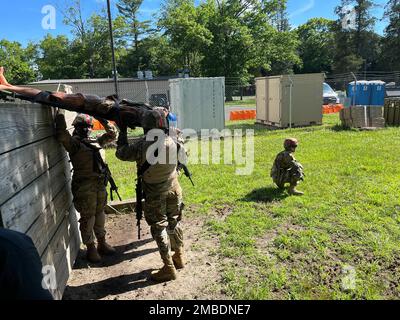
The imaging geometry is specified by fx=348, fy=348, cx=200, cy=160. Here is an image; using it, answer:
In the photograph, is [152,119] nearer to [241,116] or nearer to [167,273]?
[167,273]

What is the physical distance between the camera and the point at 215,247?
460 cm

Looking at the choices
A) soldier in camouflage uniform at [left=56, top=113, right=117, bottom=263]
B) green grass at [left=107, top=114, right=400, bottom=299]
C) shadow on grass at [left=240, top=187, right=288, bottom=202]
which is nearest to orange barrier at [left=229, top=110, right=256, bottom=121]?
green grass at [left=107, top=114, right=400, bottom=299]

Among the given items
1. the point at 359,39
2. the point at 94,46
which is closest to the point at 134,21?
the point at 94,46

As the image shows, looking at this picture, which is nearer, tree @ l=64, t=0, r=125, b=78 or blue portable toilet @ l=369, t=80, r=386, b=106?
blue portable toilet @ l=369, t=80, r=386, b=106

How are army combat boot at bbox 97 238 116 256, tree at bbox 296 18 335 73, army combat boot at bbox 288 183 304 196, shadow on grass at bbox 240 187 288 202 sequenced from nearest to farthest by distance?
army combat boot at bbox 97 238 116 256, shadow on grass at bbox 240 187 288 202, army combat boot at bbox 288 183 304 196, tree at bbox 296 18 335 73

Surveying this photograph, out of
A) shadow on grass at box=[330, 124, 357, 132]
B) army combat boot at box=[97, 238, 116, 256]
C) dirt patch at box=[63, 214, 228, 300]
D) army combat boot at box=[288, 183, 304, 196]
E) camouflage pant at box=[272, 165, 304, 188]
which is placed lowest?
dirt patch at box=[63, 214, 228, 300]

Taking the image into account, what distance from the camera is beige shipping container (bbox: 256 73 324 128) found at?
14805 mm

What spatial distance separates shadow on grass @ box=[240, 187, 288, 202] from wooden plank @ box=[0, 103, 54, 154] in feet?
12.4

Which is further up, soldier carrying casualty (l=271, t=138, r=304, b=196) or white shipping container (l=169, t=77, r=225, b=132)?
white shipping container (l=169, t=77, r=225, b=132)

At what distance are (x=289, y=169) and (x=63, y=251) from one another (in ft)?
13.3

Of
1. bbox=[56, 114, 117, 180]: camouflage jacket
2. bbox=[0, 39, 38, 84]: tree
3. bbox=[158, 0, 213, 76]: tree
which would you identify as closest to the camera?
bbox=[56, 114, 117, 180]: camouflage jacket

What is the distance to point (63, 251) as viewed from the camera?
3.71 meters

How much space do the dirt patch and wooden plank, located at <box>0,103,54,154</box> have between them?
172cm

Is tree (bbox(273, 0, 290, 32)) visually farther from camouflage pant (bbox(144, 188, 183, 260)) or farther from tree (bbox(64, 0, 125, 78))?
camouflage pant (bbox(144, 188, 183, 260))
